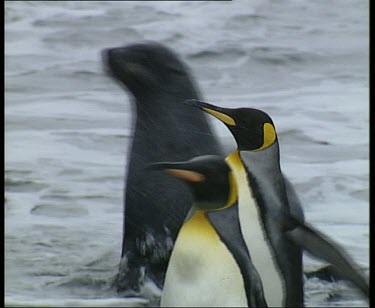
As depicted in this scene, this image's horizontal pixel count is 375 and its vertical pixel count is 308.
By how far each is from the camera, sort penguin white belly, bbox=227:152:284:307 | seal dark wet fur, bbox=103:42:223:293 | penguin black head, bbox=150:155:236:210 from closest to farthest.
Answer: penguin black head, bbox=150:155:236:210
penguin white belly, bbox=227:152:284:307
seal dark wet fur, bbox=103:42:223:293

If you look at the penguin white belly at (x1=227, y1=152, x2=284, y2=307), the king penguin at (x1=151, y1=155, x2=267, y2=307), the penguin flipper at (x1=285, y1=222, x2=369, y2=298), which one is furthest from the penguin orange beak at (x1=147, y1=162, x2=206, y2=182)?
the penguin flipper at (x1=285, y1=222, x2=369, y2=298)

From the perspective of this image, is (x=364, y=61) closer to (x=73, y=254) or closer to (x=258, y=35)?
(x=258, y=35)

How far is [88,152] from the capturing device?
3.44 meters

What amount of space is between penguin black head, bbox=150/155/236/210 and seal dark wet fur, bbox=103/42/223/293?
0.25 metres

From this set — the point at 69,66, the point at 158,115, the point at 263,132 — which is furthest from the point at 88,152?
the point at 263,132

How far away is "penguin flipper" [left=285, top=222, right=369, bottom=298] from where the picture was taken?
2.72 metres

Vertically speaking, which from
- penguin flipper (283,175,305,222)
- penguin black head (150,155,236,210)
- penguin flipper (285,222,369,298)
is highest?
penguin black head (150,155,236,210)

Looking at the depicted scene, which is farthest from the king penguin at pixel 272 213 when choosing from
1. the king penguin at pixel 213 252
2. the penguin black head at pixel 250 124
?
the king penguin at pixel 213 252

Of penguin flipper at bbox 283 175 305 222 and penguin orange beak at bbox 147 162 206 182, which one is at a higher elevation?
penguin orange beak at bbox 147 162 206 182

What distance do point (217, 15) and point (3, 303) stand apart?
1129mm

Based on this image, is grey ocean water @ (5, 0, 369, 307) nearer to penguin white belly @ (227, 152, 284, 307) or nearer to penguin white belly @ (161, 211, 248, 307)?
penguin white belly @ (227, 152, 284, 307)

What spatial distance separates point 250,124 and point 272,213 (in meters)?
0.21

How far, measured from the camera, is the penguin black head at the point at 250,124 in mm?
2770

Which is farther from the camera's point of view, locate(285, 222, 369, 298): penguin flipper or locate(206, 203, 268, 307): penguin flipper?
locate(285, 222, 369, 298): penguin flipper
